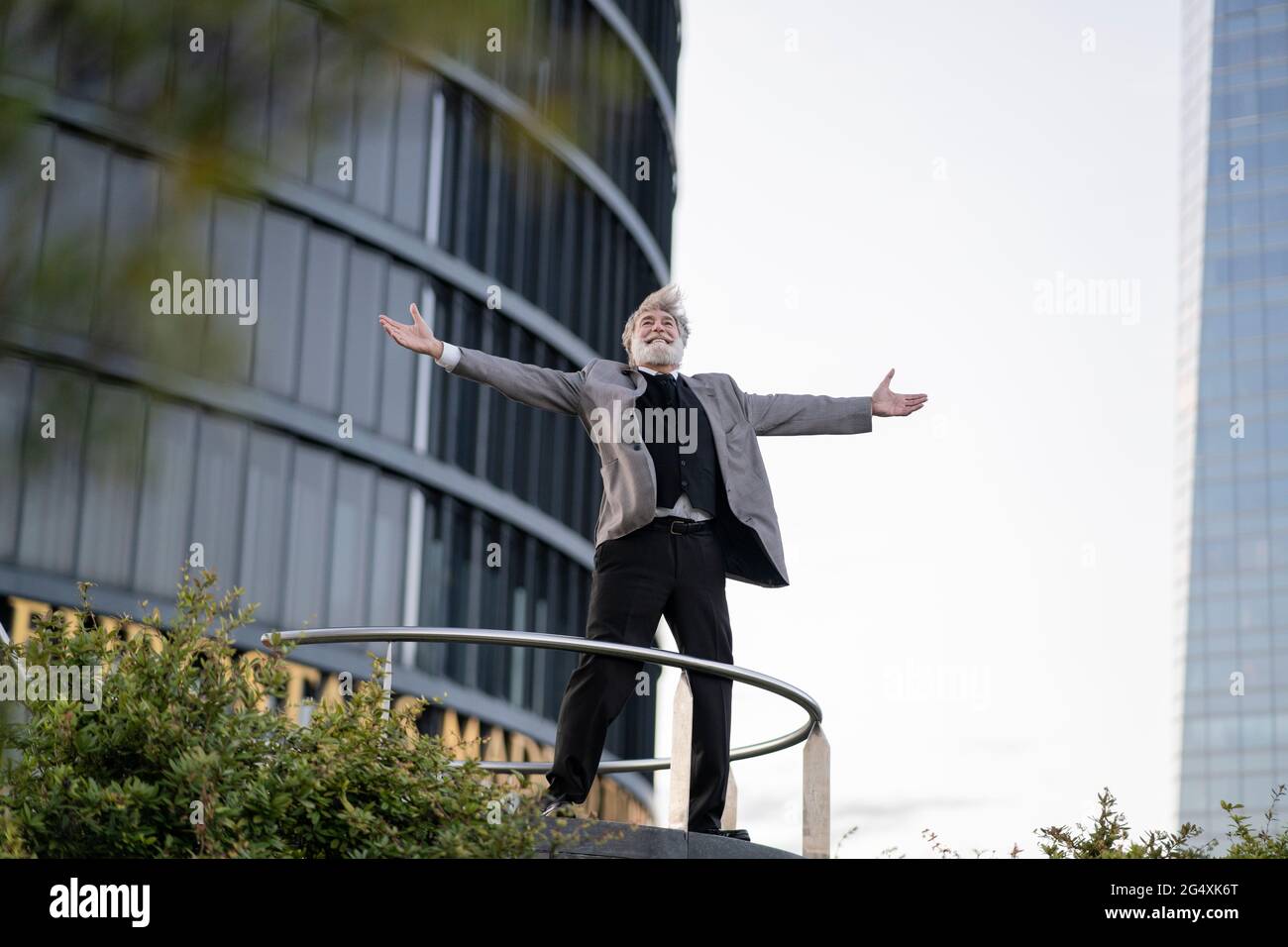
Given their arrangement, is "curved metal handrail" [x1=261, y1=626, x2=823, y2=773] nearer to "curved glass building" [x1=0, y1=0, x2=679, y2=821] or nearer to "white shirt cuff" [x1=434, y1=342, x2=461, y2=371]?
"white shirt cuff" [x1=434, y1=342, x2=461, y2=371]

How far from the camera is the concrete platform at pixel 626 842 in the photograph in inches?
207

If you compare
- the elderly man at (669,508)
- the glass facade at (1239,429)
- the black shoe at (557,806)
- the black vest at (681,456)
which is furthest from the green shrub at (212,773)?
the glass facade at (1239,429)

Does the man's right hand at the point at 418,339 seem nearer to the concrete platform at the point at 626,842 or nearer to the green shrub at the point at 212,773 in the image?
the green shrub at the point at 212,773

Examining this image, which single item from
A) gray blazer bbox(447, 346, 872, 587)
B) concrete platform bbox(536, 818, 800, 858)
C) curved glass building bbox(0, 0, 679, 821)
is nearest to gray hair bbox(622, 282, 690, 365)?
gray blazer bbox(447, 346, 872, 587)

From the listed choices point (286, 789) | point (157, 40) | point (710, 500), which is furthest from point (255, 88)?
point (710, 500)

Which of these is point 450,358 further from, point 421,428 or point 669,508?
point 421,428

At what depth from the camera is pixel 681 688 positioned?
19.4ft

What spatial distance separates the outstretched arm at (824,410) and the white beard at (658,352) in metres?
0.31

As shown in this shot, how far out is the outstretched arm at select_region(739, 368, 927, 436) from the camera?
675 cm

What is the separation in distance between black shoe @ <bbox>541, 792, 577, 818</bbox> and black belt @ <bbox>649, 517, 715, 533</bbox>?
42.5 inches
